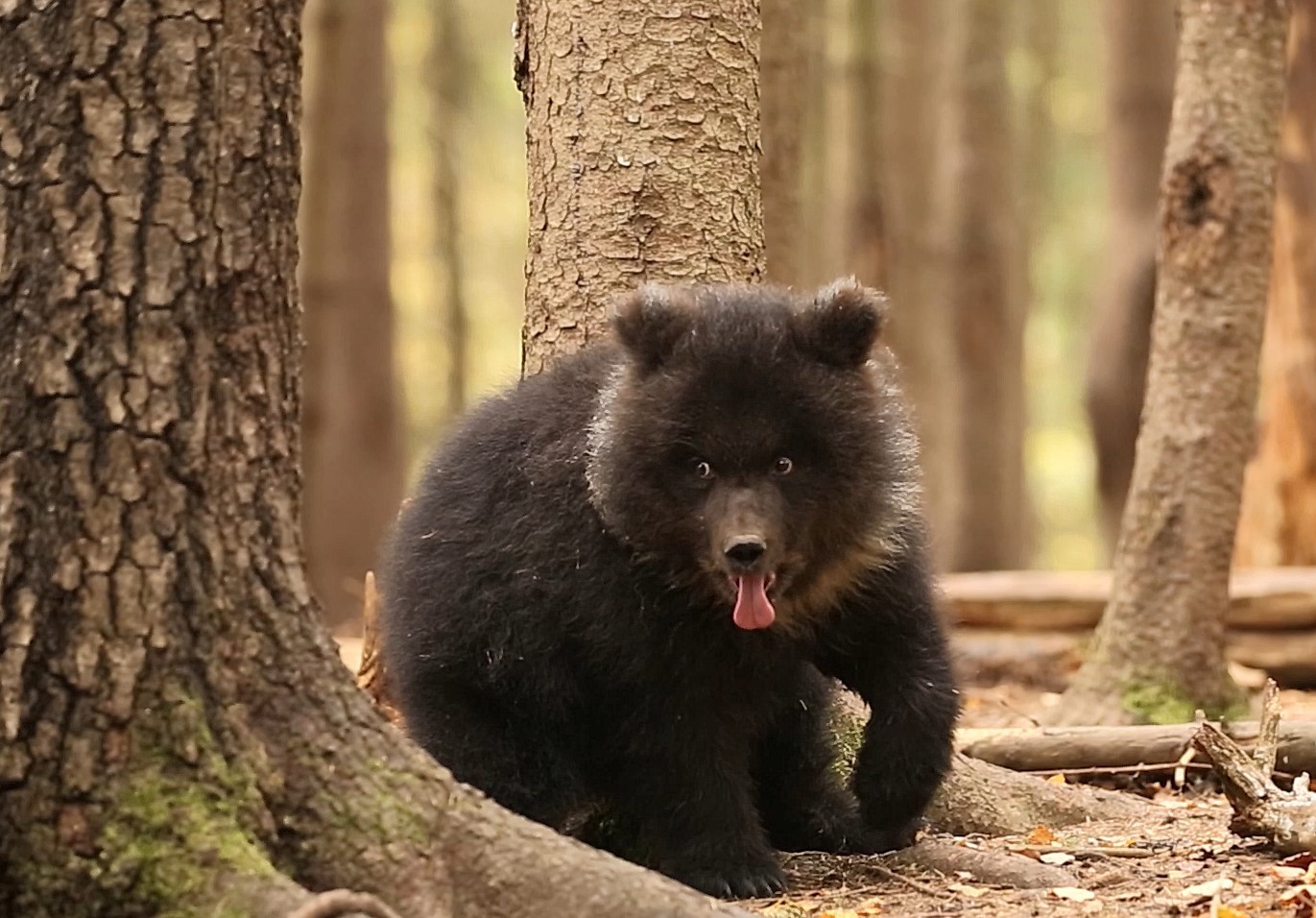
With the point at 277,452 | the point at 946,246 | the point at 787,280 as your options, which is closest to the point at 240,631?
the point at 277,452

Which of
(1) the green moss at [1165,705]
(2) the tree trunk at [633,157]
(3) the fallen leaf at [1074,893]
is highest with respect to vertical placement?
(2) the tree trunk at [633,157]

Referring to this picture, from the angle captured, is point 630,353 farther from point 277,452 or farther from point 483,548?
point 277,452

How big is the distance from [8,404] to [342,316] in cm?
1310

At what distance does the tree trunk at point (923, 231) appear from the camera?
17.1 meters

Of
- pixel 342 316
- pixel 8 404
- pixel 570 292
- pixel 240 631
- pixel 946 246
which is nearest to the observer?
pixel 8 404

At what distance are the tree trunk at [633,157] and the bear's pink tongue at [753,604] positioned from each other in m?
1.87

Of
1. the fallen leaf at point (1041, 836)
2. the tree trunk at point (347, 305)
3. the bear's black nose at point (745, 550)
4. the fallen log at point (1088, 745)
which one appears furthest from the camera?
the tree trunk at point (347, 305)

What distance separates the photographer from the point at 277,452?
4133mm

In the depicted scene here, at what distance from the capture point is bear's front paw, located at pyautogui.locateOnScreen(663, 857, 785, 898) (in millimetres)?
5219

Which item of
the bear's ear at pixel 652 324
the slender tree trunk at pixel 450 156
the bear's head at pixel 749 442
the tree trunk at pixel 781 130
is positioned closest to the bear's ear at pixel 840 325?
the bear's head at pixel 749 442

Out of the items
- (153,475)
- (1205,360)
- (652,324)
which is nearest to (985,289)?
(1205,360)

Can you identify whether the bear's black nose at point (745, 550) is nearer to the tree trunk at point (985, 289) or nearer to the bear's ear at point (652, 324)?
the bear's ear at point (652, 324)

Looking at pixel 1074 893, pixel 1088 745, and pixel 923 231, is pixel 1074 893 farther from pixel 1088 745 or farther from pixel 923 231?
pixel 923 231

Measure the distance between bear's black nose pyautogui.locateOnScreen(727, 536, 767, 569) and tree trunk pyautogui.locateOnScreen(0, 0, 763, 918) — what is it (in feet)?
3.66
